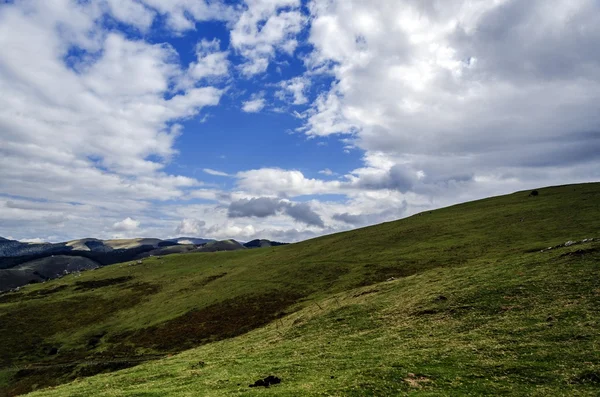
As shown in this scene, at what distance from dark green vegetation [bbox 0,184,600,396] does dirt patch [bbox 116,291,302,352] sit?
1.45 feet

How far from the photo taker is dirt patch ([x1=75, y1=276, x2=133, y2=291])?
128350mm

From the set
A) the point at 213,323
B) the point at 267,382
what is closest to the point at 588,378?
the point at 267,382

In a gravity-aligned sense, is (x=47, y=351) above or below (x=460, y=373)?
below

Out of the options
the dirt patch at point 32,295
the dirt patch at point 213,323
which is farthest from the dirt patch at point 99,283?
the dirt patch at point 213,323

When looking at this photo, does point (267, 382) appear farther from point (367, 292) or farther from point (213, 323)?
→ point (213, 323)

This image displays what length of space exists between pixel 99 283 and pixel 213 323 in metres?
85.9

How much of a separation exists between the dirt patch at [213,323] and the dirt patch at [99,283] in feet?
198

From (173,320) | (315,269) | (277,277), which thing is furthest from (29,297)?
(315,269)

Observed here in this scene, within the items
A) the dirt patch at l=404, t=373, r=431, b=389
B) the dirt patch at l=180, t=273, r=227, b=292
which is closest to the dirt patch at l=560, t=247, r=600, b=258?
the dirt patch at l=404, t=373, r=431, b=389

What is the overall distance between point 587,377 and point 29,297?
153799 mm

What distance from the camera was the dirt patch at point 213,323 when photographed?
64.4 m

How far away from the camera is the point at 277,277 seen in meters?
94.5

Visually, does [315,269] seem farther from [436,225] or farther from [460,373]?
[460,373]

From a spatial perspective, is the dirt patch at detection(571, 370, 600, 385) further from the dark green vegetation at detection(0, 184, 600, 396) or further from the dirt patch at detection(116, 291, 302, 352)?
the dirt patch at detection(116, 291, 302, 352)
